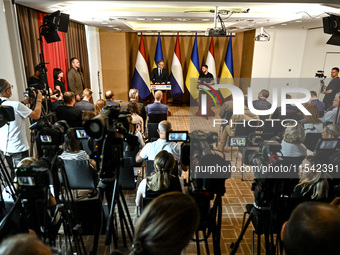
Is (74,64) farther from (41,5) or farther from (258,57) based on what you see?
(258,57)

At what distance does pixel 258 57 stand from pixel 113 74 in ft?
17.6

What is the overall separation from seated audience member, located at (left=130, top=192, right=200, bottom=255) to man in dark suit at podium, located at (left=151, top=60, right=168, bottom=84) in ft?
26.0

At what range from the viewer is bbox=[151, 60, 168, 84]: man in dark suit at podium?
8.75 m

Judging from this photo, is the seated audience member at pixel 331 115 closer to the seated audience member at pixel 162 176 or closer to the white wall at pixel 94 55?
the seated audience member at pixel 162 176

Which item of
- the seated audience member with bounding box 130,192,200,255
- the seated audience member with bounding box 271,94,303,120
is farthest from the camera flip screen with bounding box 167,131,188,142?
the seated audience member with bounding box 271,94,303,120

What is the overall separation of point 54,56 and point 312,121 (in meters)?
5.59

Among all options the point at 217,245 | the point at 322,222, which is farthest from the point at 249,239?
the point at 322,222

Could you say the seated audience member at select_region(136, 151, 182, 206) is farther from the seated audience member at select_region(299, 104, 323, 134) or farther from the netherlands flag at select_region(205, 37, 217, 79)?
the netherlands flag at select_region(205, 37, 217, 79)

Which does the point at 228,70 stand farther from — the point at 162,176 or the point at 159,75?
the point at 162,176

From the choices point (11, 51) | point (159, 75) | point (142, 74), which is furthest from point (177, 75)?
point (11, 51)

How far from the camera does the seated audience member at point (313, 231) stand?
91 centimetres

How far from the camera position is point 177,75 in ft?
31.2

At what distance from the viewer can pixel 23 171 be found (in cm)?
151

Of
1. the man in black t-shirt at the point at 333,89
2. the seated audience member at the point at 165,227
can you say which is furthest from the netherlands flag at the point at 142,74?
the seated audience member at the point at 165,227
